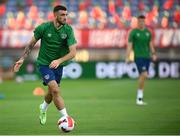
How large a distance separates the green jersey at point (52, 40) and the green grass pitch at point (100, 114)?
1436 mm

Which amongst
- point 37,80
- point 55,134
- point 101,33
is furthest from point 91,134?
point 101,33

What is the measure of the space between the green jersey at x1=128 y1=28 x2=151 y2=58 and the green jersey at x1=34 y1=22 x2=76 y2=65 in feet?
24.4

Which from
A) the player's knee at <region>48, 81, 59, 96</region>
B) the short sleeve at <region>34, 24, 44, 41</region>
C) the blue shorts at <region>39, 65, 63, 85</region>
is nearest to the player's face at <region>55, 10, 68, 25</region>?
the short sleeve at <region>34, 24, 44, 41</region>

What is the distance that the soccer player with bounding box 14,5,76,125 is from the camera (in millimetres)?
12305

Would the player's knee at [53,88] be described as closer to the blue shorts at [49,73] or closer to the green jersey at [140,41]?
the blue shorts at [49,73]

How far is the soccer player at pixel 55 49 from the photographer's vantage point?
1230 centimetres

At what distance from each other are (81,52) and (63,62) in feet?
88.6

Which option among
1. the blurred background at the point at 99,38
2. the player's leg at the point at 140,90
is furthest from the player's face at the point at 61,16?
the blurred background at the point at 99,38

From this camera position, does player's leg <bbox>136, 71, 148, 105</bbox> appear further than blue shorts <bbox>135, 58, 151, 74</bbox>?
No

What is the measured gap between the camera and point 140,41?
66.0ft

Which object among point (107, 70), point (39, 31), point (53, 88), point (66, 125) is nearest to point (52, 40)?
point (39, 31)

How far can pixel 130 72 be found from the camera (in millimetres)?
37094

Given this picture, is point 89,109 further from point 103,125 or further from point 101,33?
point 101,33

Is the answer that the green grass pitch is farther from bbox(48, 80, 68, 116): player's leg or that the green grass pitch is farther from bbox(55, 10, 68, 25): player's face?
bbox(55, 10, 68, 25): player's face
